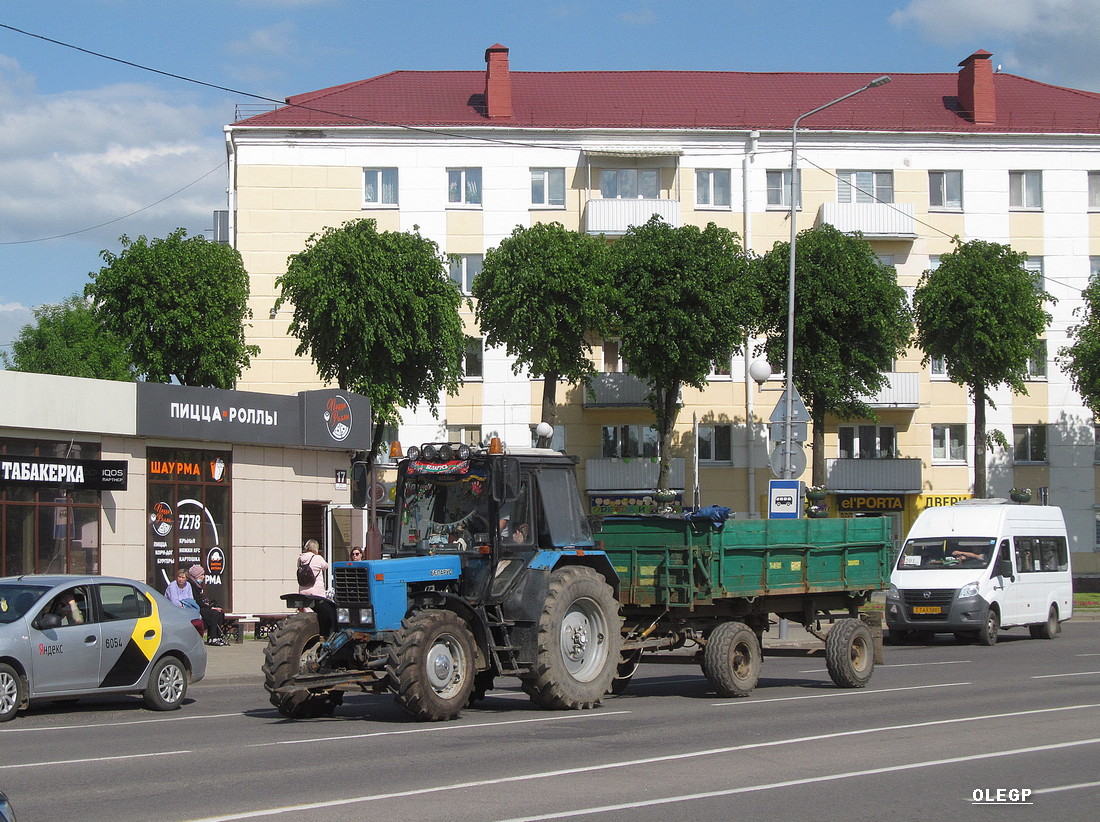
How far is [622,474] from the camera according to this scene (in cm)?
4756

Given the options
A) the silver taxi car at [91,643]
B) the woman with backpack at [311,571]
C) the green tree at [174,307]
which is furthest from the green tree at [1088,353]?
the silver taxi car at [91,643]

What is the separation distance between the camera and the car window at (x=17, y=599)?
13.7 meters

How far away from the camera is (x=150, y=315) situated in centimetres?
3966

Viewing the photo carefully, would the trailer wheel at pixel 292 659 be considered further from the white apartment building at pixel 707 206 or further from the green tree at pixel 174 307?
the white apartment building at pixel 707 206

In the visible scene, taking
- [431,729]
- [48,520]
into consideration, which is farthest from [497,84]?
[431,729]

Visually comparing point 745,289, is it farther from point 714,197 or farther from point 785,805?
point 785,805

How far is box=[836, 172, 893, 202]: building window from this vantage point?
1944 inches

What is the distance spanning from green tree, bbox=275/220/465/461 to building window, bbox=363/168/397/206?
400 inches

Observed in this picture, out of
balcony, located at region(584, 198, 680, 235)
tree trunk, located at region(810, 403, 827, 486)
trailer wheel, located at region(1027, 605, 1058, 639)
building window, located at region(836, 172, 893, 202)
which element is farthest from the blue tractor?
building window, located at region(836, 172, 893, 202)

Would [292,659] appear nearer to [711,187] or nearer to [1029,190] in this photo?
[711,187]

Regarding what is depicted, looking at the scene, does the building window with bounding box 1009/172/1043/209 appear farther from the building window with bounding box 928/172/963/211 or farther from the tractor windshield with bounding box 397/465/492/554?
the tractor windshield with bounding box 397/465/492/554

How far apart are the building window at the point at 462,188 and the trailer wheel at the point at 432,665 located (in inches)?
1456

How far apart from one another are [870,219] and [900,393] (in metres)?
6.64

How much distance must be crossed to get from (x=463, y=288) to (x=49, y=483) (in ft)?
87.5
